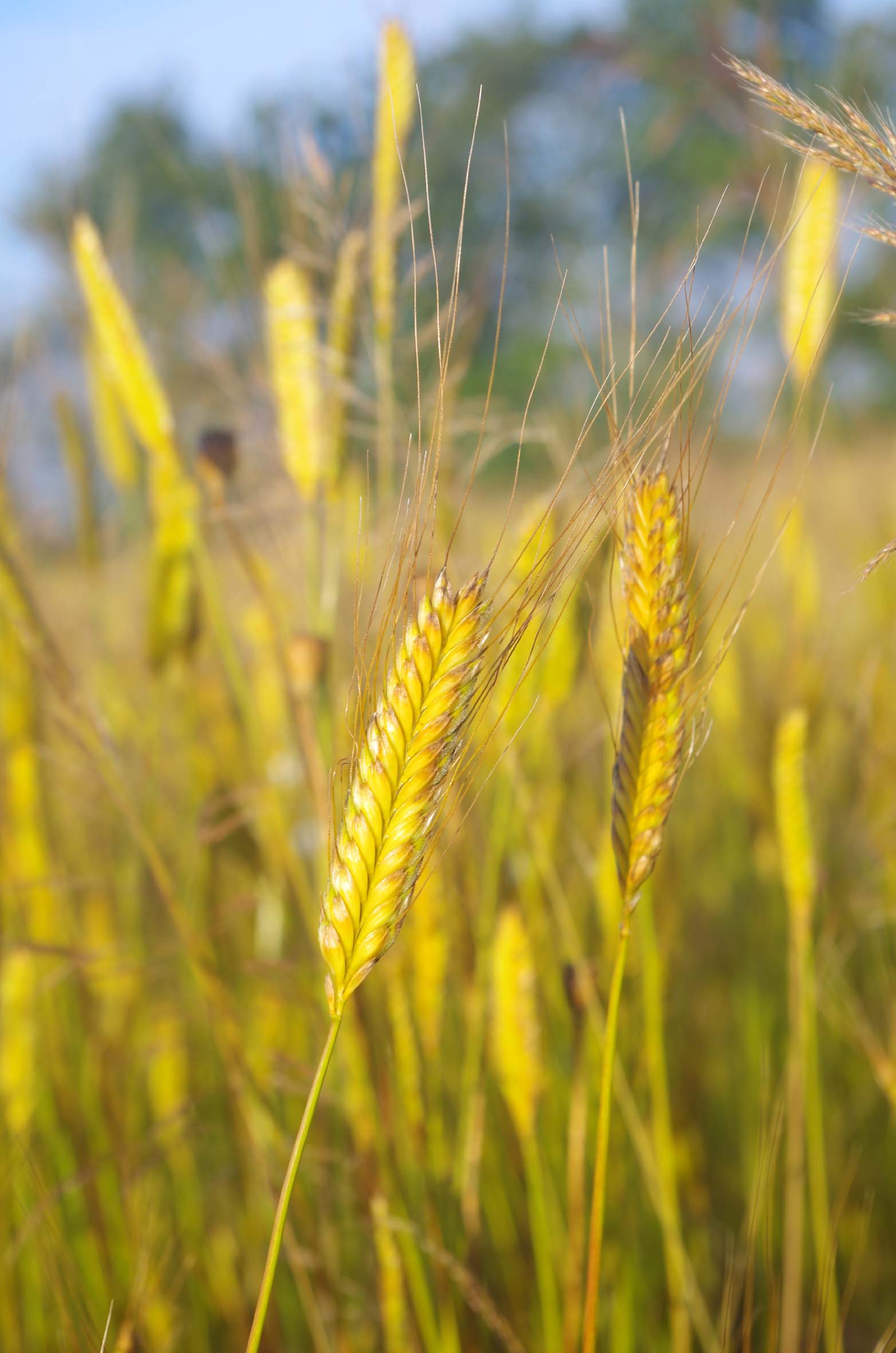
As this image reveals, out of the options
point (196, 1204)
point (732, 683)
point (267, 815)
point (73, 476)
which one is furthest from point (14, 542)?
point (732, 683)

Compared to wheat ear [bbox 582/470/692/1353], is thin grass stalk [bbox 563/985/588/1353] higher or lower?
lower

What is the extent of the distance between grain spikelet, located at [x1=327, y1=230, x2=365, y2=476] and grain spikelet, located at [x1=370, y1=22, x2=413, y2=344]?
2 centimetres

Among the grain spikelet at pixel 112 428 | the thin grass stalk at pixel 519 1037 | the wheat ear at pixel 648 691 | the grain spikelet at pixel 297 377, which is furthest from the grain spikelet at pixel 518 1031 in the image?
the grain spikelet at pixel 112 428

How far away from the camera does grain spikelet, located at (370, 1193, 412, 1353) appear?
2.02ft

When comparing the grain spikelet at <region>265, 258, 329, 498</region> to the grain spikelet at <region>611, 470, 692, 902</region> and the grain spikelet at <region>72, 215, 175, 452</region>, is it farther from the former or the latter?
the grain spikelet at <region>611, 470, 692, 902</region>

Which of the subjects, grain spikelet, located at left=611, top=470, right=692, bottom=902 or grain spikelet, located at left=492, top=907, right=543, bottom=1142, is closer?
grain spikelet, located at left=611, top=470, right=692, bottom=902

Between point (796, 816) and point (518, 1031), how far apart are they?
22 cm

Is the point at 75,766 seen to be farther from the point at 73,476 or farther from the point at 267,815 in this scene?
the point at 73,476

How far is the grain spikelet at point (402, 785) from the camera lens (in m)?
0.33

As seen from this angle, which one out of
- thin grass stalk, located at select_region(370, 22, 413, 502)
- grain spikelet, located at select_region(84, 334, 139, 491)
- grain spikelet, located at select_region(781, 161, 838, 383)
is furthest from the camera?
grain spikelet, located at select_region(84, 334, 139, 491)

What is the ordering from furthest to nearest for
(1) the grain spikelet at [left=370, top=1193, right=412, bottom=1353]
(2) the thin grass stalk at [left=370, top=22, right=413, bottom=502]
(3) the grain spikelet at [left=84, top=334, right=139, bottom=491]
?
(3) the grain spikelet at [left=84, top=334, right=139, bottom=491], (2) the thin grass stalk at [left=370, top=22, right=413, bottom=502], (1) the grain spikelet at [left=370, top=1193, right=412, bottom=1353]

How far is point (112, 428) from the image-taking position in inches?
47.3

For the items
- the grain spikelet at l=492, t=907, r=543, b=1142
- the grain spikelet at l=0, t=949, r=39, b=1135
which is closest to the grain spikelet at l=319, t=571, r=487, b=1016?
the grain spikelet at l=492, t=907, r=543, b=1142

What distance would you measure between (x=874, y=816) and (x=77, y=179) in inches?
41.5
